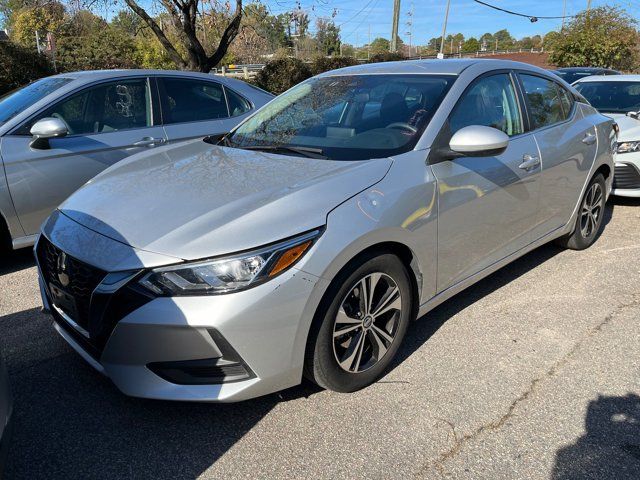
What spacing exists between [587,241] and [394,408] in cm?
307

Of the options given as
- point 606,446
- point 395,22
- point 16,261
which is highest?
point 395,22

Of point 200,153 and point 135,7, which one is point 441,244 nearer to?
point 200,153

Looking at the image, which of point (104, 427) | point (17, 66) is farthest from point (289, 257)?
point (17, 66)

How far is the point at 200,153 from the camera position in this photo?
11.1 ft

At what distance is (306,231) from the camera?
2305 mm

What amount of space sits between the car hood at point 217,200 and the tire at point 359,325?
36 centimetres

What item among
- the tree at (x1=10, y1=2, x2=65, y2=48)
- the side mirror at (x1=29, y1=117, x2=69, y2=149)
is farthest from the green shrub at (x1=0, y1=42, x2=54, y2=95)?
the side mirror at (x1=29, y1=117, x2=69, y2=149)

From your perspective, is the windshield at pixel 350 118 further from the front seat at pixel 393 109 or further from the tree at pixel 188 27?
the tree at pixel 188 27

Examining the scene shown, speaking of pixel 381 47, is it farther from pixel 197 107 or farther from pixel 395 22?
pixel 197 107

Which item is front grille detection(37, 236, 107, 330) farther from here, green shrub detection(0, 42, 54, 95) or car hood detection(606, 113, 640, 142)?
green shrub detection(0, 42, 54, 95)

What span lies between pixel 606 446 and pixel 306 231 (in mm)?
1624

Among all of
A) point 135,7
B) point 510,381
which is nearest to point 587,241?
point 510,381

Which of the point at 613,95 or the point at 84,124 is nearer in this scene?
the point at 84,124

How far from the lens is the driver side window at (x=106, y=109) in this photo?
15.1ft
